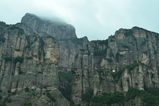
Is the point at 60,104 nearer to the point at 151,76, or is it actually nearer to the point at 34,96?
the point at 34,96

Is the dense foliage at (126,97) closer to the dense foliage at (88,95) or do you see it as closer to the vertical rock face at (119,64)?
the dense foliage at (88,95)

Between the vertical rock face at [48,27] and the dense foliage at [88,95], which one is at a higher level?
the vertical rock face at [48,27]

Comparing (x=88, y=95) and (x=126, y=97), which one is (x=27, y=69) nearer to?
(x=88, y=95)

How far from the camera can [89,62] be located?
326 feet

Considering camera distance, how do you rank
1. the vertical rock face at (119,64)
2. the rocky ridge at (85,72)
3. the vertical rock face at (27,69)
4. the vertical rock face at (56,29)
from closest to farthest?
1. the vertical rock face at (27,69)
2. the rocky ridge at (85,72)
3. the vertical rock face at (119,64)
4. the vertical rock face at (56,29)

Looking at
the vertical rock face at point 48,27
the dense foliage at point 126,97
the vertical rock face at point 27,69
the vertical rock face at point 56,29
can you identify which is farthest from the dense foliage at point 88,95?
the vertical rock face at point 48,27

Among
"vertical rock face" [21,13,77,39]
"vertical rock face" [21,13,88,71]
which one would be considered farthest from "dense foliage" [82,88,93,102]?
"vertical rock face" [21,13,77,39]

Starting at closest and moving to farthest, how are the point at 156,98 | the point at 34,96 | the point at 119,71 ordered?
the point at 156,98 → the point at 34,96 → the point at 119,71

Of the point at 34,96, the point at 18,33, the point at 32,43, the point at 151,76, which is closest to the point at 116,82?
the point at 151,76

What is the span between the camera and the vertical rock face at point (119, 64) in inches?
3211

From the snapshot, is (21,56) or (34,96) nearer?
(34,96)

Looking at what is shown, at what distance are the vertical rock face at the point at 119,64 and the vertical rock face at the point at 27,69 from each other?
11133 mm

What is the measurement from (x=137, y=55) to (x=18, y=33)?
156 ft

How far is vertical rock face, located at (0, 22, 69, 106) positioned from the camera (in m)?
74.4
